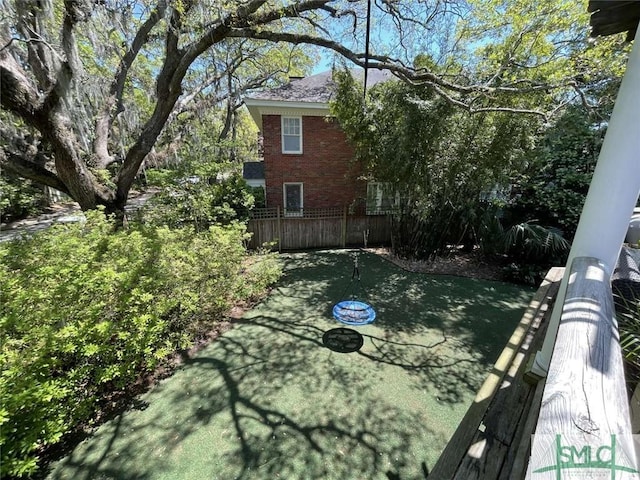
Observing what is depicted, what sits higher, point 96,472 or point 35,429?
point 35,429

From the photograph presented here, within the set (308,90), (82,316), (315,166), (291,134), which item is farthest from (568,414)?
(308,90)

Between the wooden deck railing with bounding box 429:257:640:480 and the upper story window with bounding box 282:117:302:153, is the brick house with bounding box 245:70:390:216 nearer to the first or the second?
the upper story window with bounding box 282:117:302:153

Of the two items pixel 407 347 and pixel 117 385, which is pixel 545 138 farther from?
pixel 117 385

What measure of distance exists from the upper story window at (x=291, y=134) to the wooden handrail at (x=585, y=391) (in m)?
9.84

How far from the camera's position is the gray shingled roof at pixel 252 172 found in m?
13.7

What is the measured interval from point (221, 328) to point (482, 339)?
169 inches

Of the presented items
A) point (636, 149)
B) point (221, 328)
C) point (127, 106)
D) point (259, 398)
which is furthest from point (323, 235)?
point (636, 149)

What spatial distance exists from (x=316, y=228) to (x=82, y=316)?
6910 millimetres

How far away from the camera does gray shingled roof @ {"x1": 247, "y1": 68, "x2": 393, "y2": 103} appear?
367 inches

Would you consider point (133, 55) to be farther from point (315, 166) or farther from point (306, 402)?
point (306, 402)

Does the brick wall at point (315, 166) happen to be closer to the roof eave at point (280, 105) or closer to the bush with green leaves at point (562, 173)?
the roof eave at point (280, 105)

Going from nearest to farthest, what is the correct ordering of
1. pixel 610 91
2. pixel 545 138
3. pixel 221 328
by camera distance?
pixel 221 328 → pixel 610 91 → pixel 545 138

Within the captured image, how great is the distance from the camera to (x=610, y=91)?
5973mm

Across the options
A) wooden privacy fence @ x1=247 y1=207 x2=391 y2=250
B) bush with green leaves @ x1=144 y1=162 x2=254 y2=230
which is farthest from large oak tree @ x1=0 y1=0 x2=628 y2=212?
wooden privacy fence @ x1=247 y1=207 x2=391 y2=250
